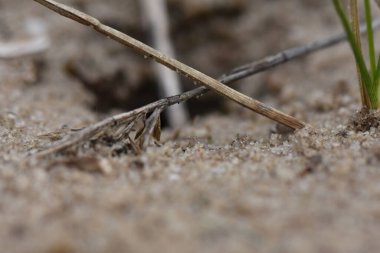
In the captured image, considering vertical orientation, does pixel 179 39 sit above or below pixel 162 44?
above

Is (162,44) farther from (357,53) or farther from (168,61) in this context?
(357,53)

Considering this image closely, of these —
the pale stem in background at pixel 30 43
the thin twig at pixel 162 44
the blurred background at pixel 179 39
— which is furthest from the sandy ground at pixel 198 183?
the thin twig at pixel 162 44

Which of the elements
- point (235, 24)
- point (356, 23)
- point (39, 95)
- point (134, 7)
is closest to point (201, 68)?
point (235, 24)

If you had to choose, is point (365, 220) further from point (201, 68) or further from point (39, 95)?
point (201, 68)

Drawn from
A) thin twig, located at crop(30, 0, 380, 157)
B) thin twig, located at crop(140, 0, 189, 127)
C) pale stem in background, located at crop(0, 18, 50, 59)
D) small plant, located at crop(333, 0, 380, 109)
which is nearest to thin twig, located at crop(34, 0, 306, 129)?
thin twig, located at crop(30, 0, 380, 157)

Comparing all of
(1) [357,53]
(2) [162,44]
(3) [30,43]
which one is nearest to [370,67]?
(1) [357,53]

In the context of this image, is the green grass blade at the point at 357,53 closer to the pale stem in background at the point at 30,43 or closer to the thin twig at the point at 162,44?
the thin twig at the point at 162,44

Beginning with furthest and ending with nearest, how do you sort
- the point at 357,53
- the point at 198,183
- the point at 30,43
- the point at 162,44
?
1. the point at 162,44
2. the point at 30,43
3. the point at 357,53
4. the point at 198,183
